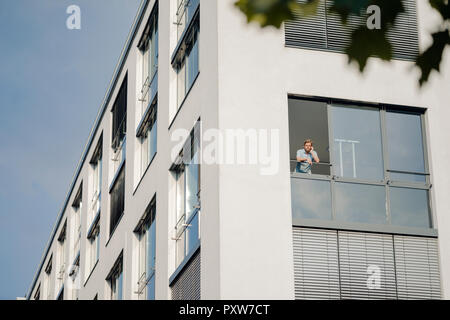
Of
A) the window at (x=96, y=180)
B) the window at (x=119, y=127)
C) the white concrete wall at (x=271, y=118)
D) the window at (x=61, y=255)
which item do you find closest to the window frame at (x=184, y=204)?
the white concrete wall at (x=271, y=118)

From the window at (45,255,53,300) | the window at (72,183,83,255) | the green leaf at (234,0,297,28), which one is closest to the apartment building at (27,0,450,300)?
the green leaf at (234,0,297,28)

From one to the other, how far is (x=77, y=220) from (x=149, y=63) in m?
14.7

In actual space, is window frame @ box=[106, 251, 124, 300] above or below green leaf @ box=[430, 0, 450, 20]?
above

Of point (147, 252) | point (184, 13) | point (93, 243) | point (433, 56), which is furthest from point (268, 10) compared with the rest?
point (93, 243)

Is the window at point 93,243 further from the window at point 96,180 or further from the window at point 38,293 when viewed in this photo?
the window at point 38,293

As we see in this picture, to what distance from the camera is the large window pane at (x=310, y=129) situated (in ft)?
67.5

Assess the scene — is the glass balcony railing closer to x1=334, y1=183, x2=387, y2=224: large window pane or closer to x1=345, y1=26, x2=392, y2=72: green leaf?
x1=334, y1=183, x2=387, y2=224: large window pane

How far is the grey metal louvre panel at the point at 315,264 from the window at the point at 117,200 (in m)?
12.4

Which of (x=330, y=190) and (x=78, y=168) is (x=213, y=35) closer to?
(x=330, y=190)

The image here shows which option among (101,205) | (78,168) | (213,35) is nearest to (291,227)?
(213,35)

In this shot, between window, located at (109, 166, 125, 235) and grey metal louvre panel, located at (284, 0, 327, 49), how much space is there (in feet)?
37.8

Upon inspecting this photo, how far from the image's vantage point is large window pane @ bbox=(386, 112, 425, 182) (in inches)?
840

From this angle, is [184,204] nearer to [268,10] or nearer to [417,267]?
[417,267]

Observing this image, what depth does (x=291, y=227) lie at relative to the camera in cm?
1956
